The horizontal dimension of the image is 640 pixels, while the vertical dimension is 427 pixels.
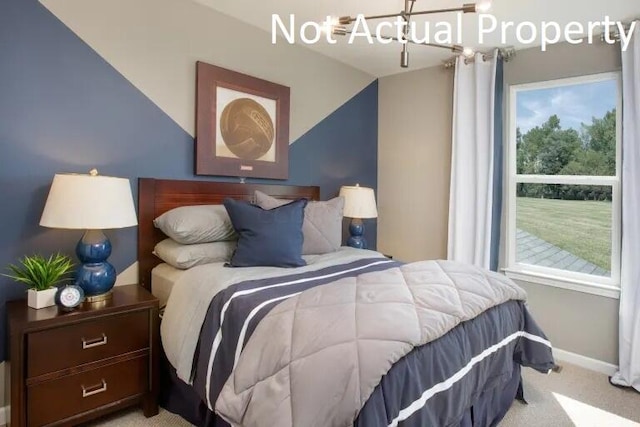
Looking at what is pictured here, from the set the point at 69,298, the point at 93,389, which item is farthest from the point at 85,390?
the point at 69,298

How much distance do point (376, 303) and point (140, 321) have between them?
1.30 m

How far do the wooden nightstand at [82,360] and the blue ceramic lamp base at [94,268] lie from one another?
0.09 metres

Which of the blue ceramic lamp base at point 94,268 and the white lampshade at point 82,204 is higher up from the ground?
the white lampshade at point 82,204

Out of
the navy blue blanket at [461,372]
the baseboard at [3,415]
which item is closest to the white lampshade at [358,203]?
the navy blue blanket at [461,372]

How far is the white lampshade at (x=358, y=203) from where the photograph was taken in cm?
338

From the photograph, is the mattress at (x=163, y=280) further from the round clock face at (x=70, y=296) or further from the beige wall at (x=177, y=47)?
the beige wall at (x=177, y=47)

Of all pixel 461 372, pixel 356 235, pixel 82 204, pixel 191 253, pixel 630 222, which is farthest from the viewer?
pixel 356 235

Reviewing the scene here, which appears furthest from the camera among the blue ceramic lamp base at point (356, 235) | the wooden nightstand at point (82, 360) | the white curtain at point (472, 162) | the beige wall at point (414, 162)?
the beige wall at point (414, 162)

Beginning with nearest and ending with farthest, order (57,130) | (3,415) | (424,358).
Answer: (424,358), (3,415), (57,130)

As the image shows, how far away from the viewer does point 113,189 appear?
6.29ft

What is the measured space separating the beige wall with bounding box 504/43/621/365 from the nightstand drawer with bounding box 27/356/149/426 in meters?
3.01

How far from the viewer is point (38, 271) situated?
6.05ft

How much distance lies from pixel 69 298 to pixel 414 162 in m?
3.16

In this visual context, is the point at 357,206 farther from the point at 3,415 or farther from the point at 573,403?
the point at 3,415
